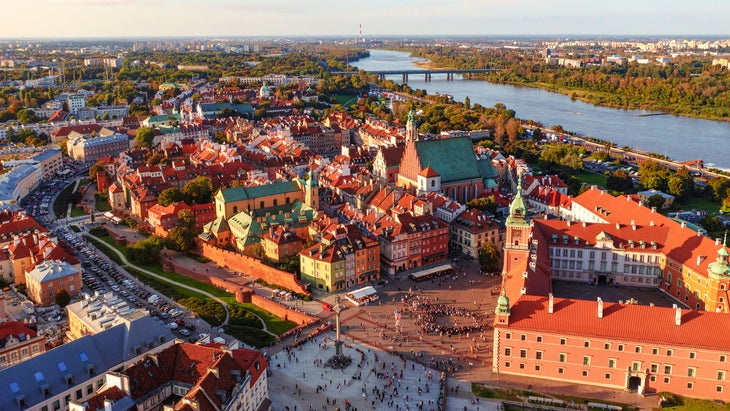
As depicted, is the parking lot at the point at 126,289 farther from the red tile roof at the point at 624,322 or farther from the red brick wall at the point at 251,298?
the red tile roof at the point at 624,322

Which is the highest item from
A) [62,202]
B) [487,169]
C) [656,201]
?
[487,169]

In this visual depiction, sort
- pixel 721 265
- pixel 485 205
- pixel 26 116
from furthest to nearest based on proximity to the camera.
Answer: pixel 26 116, pixel 485 205, pixel 721 265

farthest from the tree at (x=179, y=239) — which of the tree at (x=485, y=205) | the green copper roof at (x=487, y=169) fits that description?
the green copper roof at (x=487, y=169)

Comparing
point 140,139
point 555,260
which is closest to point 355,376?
point 555,260

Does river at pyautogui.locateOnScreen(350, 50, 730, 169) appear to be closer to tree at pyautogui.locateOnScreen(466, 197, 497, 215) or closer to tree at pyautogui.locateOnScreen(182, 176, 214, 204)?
tree at pyautogui.locateOnScreen(466, 197, 497, 215)

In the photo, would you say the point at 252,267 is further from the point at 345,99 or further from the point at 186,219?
the point at 345,99

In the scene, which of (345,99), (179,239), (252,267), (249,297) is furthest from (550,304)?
(345,99)
